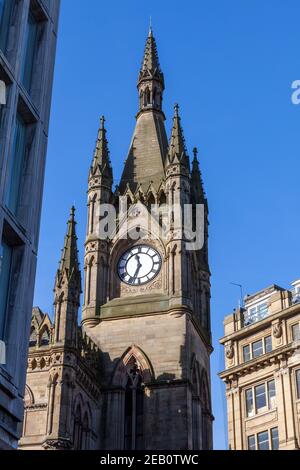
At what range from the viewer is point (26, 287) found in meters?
22.9

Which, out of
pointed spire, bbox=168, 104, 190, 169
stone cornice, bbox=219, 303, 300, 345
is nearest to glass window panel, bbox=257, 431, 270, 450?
stone cornice, bbox=219, 303, 300, 345

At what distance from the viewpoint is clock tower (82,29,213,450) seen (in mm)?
50875

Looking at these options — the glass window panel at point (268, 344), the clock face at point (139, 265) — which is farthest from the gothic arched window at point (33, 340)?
the glass window panel at point (268, 344)

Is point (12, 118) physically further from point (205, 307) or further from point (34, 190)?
point (205, 307)

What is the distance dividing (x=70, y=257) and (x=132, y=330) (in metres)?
6.31

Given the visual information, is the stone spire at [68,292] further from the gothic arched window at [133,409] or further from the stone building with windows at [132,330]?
the gothic arched window at [133,409]

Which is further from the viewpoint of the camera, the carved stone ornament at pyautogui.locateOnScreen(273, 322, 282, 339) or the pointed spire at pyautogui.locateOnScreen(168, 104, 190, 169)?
the pointed spire at pyautogui.locateOnScreen(168, 104, 190, 169)

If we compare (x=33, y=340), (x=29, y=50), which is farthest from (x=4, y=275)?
(x=33, y=340)

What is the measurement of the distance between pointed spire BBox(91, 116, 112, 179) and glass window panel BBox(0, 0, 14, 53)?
36.9m

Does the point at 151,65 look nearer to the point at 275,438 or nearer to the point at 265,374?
the point at 265,374

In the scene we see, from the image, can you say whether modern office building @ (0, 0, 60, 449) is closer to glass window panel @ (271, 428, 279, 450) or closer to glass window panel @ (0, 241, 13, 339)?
glass window panel @ (0, 241, 13, 339)

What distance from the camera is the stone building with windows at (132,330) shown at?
47.1 m
